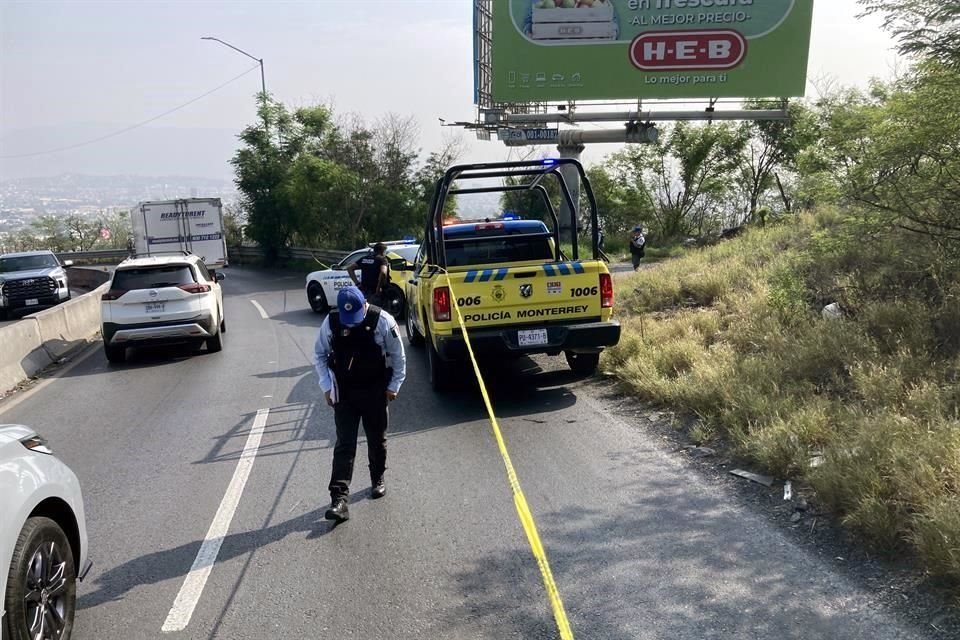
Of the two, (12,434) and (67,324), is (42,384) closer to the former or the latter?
(67,324)

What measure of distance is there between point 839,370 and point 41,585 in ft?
21.4

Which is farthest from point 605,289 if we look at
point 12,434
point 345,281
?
point 345,281

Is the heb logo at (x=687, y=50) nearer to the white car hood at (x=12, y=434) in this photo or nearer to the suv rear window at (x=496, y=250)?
the suv rear window at (x=496, y=250)

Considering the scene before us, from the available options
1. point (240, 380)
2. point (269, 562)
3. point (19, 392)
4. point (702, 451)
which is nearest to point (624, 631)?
point (269, 562)

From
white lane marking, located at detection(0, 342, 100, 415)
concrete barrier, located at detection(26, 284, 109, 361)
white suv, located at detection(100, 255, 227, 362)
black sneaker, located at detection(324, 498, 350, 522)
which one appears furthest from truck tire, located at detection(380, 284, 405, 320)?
black sneaker, located at detection(324, 498, 350, 522)

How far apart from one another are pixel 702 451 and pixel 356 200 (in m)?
29.2

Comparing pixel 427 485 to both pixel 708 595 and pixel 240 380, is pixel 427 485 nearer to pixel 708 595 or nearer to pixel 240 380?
pixel 708 595

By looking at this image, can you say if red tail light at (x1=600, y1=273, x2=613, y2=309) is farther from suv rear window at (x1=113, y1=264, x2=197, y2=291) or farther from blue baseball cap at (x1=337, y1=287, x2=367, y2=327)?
suv rear window at (x1=113, y1=264, x2=197, y2=291)

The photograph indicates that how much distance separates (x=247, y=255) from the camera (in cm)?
4181

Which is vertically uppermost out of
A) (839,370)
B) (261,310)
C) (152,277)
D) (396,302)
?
(152,277)

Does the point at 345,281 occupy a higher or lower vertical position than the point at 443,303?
lower

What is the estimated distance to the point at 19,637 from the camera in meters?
3.16

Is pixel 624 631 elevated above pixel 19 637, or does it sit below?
below

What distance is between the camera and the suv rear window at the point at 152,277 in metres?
12.1
